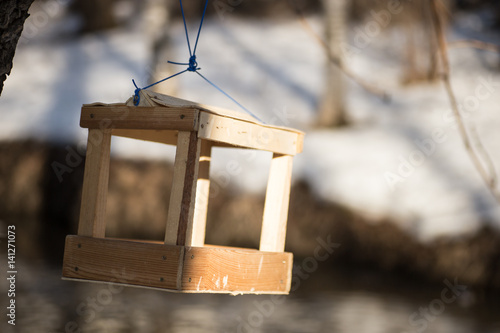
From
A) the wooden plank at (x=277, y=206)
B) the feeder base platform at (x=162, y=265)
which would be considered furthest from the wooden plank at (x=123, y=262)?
the wooden plank at (x=277, y=206)

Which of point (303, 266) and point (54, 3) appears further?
point (54, 3)

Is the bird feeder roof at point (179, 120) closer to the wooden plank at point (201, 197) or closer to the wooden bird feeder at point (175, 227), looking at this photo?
the wooden bird feeder at point (175, 227)

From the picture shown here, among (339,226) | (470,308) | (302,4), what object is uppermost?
(302,4)

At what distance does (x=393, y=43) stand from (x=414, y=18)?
2.92ft

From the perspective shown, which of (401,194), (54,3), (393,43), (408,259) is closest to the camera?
(408,259)

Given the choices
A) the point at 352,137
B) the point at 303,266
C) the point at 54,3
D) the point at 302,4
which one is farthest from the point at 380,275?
the point at 54,3

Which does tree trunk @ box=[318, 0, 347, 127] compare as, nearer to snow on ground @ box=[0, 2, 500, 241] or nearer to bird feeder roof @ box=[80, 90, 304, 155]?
snow on ground @ box=[0, 2, 500, 241]

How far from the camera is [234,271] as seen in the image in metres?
2.09

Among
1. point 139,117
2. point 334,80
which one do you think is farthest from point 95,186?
point 334,80

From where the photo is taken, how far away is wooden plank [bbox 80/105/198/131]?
76.5 inches

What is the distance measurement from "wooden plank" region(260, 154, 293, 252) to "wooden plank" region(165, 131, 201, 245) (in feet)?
1.67

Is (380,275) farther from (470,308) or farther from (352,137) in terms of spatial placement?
(352,137)

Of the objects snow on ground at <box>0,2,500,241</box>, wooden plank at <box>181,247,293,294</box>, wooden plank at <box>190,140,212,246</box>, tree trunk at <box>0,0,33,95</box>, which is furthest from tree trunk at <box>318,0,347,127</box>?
tree trunk at <box>0,0,33,95</box>

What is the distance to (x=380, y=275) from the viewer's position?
6336mm
